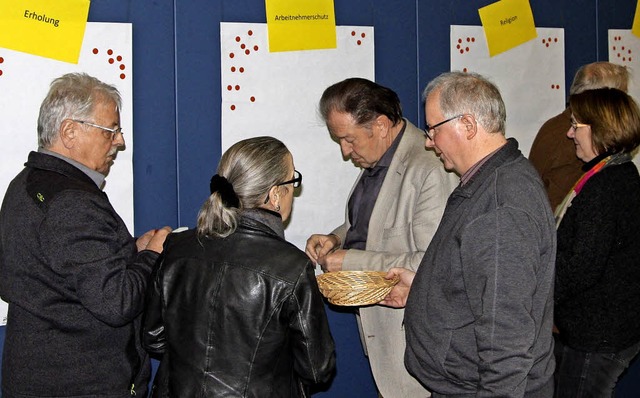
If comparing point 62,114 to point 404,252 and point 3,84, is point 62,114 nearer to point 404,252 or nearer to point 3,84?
point 3,84

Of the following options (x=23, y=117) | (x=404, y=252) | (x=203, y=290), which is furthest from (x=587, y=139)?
(x=23, y=117)

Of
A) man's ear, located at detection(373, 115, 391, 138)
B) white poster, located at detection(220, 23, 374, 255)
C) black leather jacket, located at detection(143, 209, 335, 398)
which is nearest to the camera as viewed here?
black leather jacket, located at detection(143, 209, 335, 398)

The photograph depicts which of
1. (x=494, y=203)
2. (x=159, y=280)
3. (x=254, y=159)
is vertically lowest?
(x=159, y=280)

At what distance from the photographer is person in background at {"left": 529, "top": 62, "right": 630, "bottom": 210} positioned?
2896 mm

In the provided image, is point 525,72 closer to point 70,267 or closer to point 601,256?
point 601,256

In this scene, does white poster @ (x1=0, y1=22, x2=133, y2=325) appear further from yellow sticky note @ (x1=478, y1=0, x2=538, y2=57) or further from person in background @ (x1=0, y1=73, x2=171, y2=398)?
yellow sticky note @ (x1=478, y1=0, x2=538, y2=57)

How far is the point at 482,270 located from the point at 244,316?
608mm

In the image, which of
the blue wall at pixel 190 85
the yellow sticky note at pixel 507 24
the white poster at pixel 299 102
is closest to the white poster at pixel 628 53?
the yellow sticky note at pixel 507 24

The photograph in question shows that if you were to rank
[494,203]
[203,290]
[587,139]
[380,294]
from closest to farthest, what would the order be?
[494,203] < [203,290] < [380,294] < [587,139]

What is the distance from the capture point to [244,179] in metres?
1.91

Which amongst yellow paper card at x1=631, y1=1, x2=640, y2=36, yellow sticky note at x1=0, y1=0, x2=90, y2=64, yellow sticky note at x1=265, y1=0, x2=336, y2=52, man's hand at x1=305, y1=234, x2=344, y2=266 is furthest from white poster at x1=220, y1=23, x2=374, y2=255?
yellow paper card at x1=631, y1=1, x2=640, y2=36

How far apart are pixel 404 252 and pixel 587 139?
730 millimetres

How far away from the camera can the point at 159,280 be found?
1.95 meters

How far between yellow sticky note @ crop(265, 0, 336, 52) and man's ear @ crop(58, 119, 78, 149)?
1.02m
